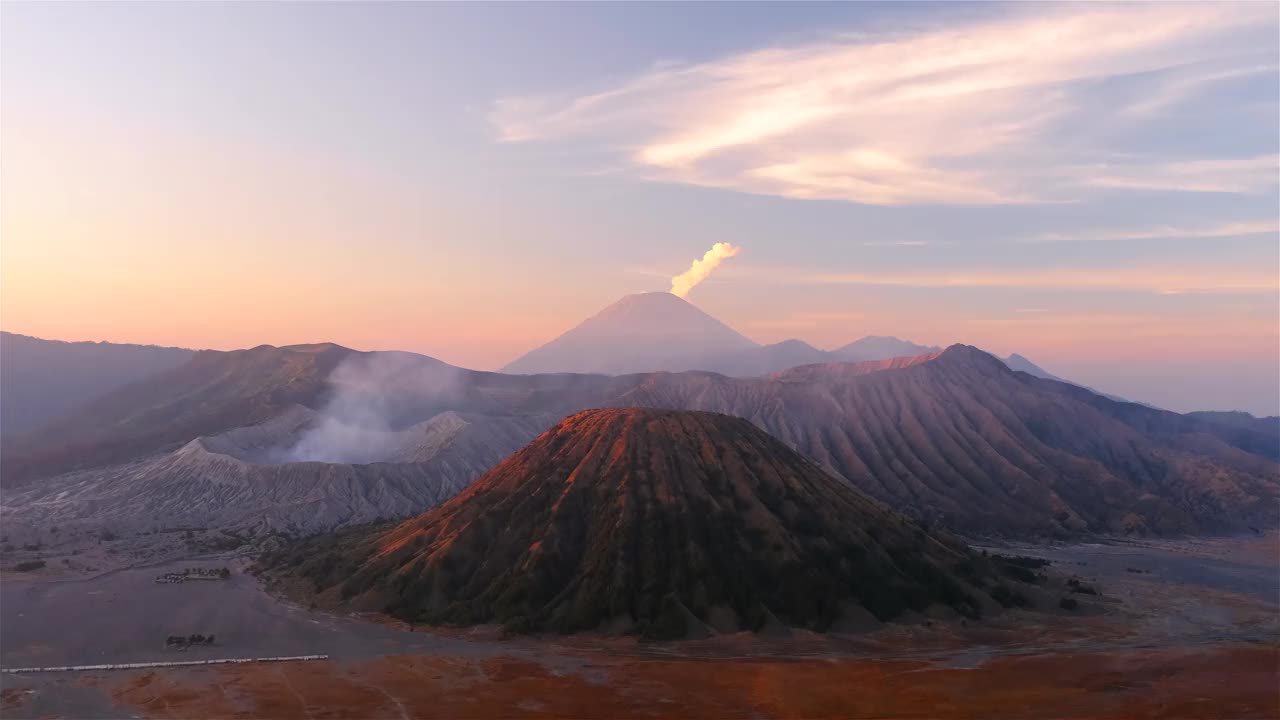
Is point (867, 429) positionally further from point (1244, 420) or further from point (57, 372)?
point (57, 372)

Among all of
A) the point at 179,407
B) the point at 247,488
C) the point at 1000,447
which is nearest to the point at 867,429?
the point at 1000,447

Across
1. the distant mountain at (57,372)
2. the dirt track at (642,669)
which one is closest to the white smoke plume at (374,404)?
the distant mountain at (57,372)

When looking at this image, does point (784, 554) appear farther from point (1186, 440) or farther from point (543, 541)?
point (1186, 440)

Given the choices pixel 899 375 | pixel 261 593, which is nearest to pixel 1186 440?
pixel 899 375

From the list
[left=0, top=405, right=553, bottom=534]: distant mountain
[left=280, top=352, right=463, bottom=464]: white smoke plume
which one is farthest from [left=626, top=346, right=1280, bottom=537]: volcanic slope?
[left=280, top=352, right=463, bottom=464]: white smoke plume

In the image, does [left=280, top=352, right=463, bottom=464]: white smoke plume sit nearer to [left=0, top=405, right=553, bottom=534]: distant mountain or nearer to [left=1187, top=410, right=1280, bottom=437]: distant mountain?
[left=0, top=405, right=553, bottom=534]: distant mountain
